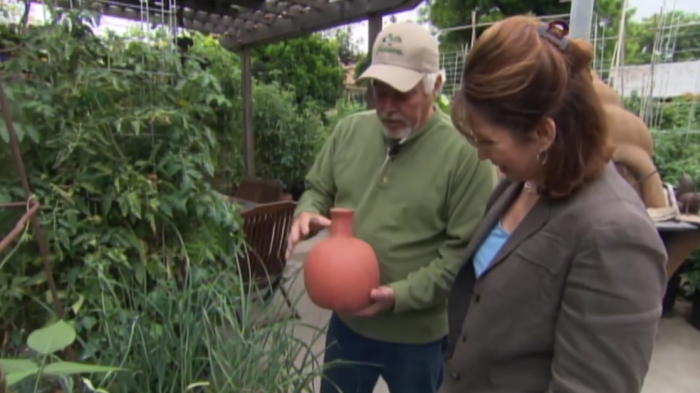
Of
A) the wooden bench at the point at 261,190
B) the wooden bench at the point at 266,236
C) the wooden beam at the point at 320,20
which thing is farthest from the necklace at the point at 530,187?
the wooden beam at the point at 320,20

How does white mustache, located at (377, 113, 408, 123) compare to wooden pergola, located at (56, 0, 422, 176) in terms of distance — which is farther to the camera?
wooden pergola, located at (56, 0, 422, 176)

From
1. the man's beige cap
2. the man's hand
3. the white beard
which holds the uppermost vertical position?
the man's beige cap

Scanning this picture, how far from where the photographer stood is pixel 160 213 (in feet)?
5.28

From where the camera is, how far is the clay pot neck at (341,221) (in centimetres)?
127

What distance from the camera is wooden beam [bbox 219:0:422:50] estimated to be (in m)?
3.46

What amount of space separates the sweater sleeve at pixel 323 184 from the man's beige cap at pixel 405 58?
282 mm

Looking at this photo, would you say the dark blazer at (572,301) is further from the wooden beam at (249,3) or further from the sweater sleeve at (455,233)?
the wooden beam at (249,3)

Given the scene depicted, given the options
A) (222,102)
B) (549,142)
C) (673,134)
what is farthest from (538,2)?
(549,142)

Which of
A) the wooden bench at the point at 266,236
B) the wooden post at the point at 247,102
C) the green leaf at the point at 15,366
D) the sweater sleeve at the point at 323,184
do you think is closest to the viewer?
the green leaf at the point at 15,366

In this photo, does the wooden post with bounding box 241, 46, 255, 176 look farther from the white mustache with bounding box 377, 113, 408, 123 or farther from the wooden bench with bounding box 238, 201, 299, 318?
the white mustache with bounding box 377, 113, 408, 123

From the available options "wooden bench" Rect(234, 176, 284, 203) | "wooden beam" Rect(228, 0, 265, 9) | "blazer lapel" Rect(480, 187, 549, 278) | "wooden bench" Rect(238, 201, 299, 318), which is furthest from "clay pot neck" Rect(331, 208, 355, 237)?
"wooden beam" Rect(228, 0, 265, 9)

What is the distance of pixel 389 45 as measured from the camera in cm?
134

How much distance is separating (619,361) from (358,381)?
903 mm

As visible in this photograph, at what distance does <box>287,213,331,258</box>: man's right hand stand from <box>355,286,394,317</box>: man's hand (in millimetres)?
251
